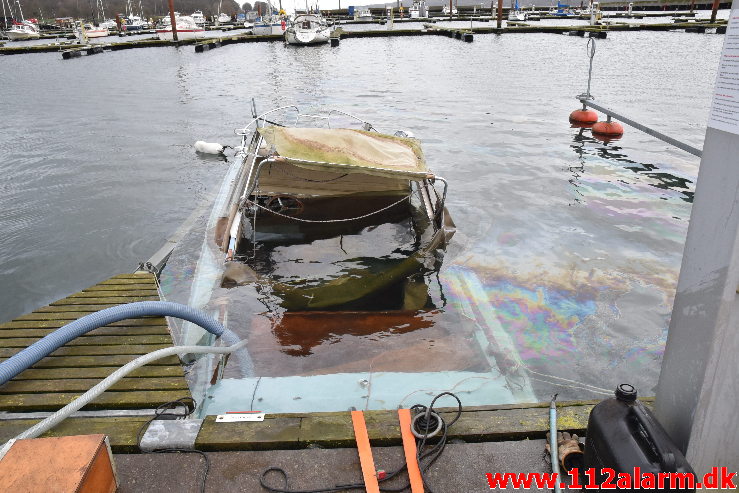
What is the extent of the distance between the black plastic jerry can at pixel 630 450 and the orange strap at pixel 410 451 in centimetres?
115

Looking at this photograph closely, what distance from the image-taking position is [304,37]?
65000 millimetres

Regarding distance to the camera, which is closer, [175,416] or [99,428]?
[99,428]

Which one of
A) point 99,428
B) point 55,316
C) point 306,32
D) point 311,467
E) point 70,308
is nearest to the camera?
point 311,467

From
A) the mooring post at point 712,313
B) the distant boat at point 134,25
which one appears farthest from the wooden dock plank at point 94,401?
the distant boat at point 134,25

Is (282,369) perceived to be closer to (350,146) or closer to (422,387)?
(422,387)

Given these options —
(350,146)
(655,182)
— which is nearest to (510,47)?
(655,182)

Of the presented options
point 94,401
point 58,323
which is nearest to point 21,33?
point 58,323

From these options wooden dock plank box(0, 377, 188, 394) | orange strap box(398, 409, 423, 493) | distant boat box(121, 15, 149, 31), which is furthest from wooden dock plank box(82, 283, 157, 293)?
distant boat box(121, 15, 149, 31)

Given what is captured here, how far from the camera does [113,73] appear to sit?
44.8 meters

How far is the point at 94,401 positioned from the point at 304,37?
6724cm

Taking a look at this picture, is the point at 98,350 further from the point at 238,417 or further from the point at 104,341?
the point at 238,417

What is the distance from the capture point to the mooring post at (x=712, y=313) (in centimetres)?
262

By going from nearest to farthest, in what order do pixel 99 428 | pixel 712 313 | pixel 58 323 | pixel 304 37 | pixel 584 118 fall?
pixel 712 313 → pixel 99 428 → pixel 58 323 → pixel 584 118 → pixel 304 37

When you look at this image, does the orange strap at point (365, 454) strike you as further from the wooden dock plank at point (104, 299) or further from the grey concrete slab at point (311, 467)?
the wooden dock plank at point (104, 299)
